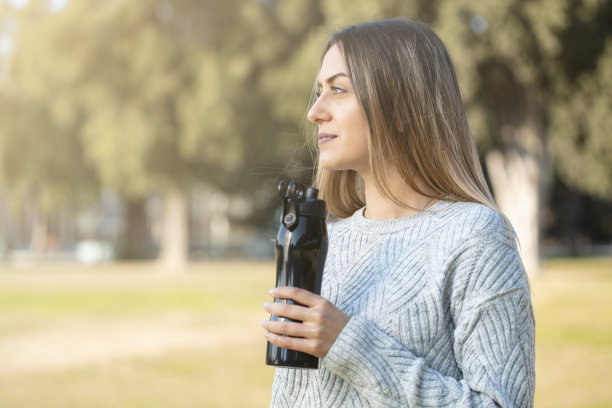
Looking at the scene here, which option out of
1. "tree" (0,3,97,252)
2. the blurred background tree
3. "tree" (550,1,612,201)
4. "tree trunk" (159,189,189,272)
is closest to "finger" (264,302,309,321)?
the blurred background tree

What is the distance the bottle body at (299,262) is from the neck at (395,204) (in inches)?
14.4

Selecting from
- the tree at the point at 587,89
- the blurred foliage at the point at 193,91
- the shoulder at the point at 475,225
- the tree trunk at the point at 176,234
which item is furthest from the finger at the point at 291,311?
the tree trunk at the point at 176,234

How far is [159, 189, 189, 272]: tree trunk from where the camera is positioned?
86.8 ft

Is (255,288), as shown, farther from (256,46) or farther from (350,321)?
(350,321)

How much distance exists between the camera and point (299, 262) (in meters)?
1.44

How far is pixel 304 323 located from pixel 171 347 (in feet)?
28.1

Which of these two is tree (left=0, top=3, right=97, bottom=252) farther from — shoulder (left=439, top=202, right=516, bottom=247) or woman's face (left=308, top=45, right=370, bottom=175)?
shoulder (left=439, top=202, right=516, bottom=247)

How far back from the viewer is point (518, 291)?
59.0 inches

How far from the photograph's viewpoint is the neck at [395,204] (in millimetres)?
1754

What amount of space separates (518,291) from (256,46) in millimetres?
21242

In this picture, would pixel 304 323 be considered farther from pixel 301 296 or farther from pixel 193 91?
pixel 193 91

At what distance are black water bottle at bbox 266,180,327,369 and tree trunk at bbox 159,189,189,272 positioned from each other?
2492 centimetres

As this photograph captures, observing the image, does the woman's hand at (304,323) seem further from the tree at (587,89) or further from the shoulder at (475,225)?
the tree at (587,89)

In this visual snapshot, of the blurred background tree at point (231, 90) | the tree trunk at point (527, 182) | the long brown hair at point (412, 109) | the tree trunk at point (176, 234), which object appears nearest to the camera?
the long brown hair at point (412, 109)
